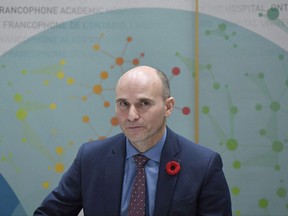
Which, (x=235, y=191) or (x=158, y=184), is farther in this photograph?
(x=235, y=191)

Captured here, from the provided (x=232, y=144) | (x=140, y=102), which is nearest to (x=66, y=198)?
(x=140, y=102)

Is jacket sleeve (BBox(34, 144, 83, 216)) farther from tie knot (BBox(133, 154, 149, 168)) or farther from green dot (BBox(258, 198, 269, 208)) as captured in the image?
green dot (BBox(258, 198, 269, 208))

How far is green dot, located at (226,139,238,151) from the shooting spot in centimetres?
273

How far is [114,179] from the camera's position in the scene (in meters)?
1.82

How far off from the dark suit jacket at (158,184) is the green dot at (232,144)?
0.89m

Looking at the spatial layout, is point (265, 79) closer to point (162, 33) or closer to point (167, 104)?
point (162, 33)

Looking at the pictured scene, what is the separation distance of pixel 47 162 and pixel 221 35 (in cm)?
147

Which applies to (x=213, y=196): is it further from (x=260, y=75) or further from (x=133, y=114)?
(x=260, y=75)

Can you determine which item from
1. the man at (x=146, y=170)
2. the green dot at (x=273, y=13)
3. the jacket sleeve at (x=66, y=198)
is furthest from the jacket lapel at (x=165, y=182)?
the green dot at (x=273, y=13)

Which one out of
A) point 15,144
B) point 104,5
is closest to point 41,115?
point 15,144

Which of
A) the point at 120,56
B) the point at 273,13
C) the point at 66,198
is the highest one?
A: the point at 273,13

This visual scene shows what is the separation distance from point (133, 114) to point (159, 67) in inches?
41.8

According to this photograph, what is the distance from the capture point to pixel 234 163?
2.73 meters

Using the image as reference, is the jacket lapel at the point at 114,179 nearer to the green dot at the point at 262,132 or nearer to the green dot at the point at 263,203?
the green dot at the point at 262,132
